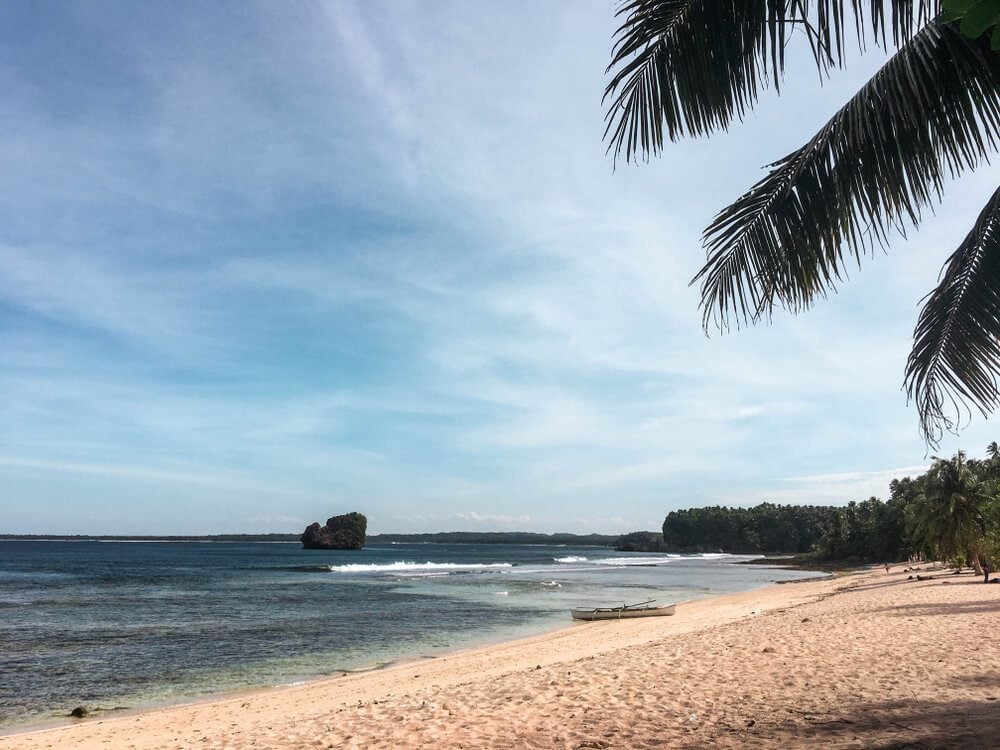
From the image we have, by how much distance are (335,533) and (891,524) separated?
133 metres

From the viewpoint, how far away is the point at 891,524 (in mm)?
72312

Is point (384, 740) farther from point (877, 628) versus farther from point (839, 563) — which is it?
point (839, 563)

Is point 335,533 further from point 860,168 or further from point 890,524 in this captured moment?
point 860,168

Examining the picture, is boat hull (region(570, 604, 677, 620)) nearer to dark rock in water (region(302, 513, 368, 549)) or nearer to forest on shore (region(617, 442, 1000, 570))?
forest on shore (region(617, 442, 1000, 570))

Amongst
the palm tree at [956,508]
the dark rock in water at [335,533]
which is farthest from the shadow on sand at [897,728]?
the dark rock in water at [335,533]

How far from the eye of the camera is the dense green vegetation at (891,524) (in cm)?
3228

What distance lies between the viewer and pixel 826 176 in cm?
404

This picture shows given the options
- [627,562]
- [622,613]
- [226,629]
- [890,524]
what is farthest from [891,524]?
[226,629]

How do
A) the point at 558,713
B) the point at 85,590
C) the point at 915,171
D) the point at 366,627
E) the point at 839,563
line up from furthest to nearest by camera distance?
the point at 839,563 → the point at 85,590 → the point at 366,627 → the point at 558,713 → the point at 915,171

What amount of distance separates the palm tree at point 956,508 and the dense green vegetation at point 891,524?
41 millimetres

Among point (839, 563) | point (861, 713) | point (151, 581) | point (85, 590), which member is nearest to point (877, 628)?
point (861, 713)

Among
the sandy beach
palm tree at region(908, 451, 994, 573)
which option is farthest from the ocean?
palm tree at region(908, 451, 994, 573)

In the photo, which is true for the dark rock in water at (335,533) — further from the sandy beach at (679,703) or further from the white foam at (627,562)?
the sandy beach at (679,703)

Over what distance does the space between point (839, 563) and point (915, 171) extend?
9044 cm
